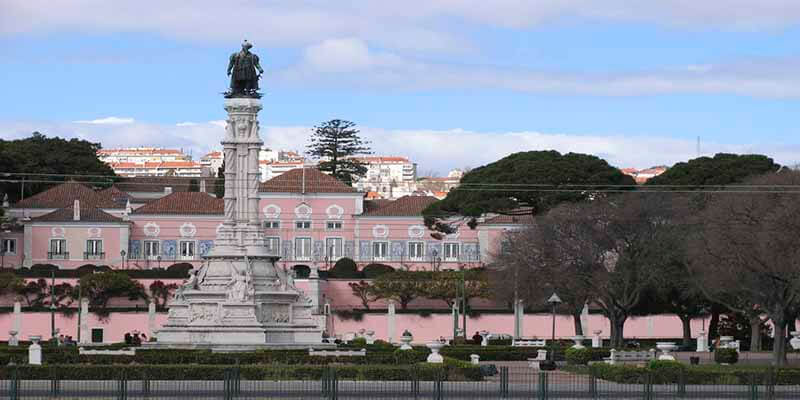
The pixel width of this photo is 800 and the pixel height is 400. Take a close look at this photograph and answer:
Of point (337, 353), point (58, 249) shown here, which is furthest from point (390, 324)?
point (58, 249)

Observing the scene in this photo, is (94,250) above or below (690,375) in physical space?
above

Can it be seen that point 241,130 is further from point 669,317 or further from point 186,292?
point 669,317

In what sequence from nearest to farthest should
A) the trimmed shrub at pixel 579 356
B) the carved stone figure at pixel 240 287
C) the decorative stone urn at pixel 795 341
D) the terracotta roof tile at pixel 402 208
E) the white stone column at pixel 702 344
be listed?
1. the trimmed shrub at pixel 579 356
2. the carved stone figure at pixel 240 287
3. the white stone column at pixel 702 344
4. the decorative stone urn at pixel 795 341
5. the terracotta roof tile at pixel 402 208

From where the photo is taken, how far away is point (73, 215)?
114m

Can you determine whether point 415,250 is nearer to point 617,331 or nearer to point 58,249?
point 58,249

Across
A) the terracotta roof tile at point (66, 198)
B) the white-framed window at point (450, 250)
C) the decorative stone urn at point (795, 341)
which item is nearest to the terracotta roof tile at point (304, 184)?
the white-framed window at point (450, 250)

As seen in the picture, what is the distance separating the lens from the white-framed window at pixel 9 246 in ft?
369

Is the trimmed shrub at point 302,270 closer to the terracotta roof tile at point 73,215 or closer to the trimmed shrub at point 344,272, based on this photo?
the trimmed shrub at point 344,272

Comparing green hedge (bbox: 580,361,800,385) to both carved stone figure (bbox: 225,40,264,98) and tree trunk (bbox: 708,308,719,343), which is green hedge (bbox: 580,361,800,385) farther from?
tree trunk (bbox: 708,308,719,343)

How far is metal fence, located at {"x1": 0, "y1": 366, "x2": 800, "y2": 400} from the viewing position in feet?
130

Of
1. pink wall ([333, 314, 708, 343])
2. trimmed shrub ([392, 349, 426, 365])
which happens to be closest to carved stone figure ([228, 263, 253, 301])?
trimmed shrub ([392, 349, 426, 365])

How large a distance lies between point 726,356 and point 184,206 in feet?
203

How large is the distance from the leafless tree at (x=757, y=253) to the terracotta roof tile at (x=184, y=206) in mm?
53677

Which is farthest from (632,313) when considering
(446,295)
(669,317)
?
(446,295)
